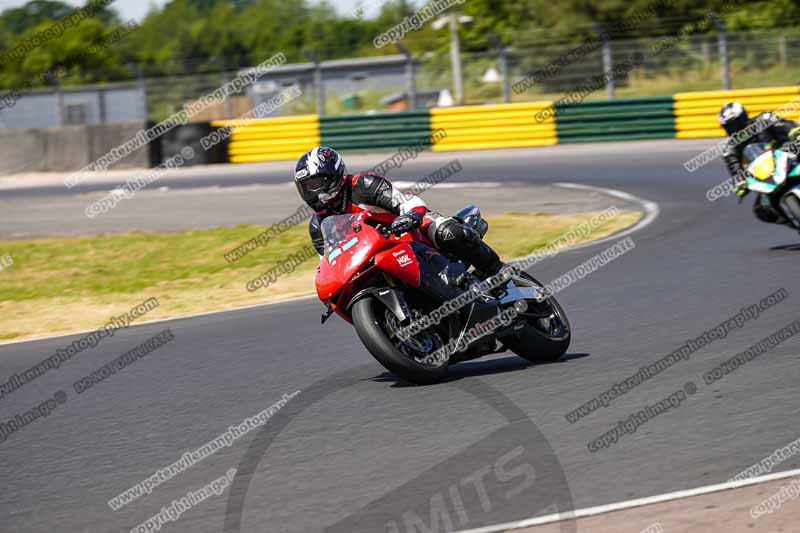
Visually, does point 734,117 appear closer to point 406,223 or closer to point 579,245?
point 579,245

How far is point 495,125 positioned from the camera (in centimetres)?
2581

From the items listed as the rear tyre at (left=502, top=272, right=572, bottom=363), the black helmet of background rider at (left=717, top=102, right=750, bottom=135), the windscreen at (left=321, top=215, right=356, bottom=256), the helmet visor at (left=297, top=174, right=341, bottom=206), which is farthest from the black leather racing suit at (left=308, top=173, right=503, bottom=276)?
the black helmet of background rider at (left=717, top=102, right=750, bottom=135)

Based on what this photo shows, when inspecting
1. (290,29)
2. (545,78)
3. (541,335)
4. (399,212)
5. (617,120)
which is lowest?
(290,29)

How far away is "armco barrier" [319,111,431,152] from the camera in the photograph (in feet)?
87.0

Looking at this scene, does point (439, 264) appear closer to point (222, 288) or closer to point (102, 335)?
point (102, 335)

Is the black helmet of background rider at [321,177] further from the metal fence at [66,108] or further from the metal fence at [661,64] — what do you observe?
the metal fence at [66,108]

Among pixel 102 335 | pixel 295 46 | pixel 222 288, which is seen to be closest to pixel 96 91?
pixel 222 288

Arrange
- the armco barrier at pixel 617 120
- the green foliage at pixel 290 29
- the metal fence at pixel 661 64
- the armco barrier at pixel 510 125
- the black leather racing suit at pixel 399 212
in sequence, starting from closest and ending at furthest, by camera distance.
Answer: the black leather racing suit at pixel 399 212, the armco barrier at pixel 510 125, the armco barrier at pixel 617 120, the metal fence at pixel 661 64, the green foliage at pixel 290 29

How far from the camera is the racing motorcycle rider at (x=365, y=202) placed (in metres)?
6.93

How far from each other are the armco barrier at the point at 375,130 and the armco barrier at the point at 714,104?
18.7 ft

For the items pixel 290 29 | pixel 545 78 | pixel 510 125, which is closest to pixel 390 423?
pixel 510 125

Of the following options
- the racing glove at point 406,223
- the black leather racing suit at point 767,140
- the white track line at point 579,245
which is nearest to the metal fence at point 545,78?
the white track line at point 579,245

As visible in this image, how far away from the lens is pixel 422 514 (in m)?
4.78

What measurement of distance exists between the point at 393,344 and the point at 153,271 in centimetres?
834
